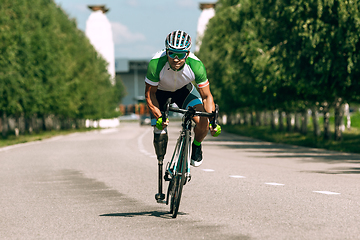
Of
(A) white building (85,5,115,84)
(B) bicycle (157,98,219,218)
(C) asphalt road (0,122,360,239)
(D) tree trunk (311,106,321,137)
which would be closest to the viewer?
(C) asphalt road (0,122,360,239)

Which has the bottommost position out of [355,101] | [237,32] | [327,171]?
[327,171]

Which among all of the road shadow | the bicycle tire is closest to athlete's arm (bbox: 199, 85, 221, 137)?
the bicycle tire

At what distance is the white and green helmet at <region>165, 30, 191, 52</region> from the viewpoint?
6.71 meters

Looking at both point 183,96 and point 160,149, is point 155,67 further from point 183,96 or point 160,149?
point 160,149

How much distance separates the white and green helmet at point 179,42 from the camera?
6.71 metres

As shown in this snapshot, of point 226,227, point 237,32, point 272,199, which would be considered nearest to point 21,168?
point 272,199

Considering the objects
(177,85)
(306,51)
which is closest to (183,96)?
(177,85)

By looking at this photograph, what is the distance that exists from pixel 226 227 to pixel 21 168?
31.7ft

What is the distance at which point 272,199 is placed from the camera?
855 cm

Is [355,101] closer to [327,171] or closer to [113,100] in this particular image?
[327,171]

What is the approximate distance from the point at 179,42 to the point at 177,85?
26.6 inches

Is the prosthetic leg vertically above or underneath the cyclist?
underneath

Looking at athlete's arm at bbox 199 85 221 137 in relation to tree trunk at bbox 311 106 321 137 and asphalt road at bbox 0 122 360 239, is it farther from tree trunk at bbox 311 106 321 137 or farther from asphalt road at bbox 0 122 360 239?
tree trunk at bbox 311 106 321 137

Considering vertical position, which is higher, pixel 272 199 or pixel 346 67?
pixel 346 67
